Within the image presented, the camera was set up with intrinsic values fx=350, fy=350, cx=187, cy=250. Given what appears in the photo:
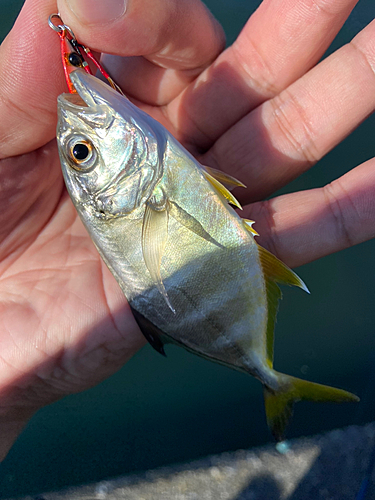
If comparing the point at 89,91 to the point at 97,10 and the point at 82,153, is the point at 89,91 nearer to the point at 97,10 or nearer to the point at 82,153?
the point at 82,153

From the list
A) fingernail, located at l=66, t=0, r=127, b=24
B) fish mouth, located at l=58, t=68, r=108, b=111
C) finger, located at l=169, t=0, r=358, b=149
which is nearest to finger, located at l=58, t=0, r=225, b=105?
fingernail, located at l=66, t=0, r=127, b=24

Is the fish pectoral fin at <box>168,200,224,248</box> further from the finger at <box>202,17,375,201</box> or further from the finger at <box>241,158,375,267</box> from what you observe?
the finger at <box>202,17,375,201</box>

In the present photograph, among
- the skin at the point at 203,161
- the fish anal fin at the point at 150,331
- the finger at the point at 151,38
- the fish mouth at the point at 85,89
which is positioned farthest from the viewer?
the skin at the point at 203,161

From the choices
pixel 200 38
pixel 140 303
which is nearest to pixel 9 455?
pixel 140 303

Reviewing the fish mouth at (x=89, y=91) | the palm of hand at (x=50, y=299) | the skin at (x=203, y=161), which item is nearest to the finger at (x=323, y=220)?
the skin at (x=203, y=161)

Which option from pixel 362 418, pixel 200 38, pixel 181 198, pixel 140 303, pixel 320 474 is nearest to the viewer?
pixel 181 198

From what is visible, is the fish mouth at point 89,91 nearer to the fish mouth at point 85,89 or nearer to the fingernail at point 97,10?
the fish mouth at point 85,89

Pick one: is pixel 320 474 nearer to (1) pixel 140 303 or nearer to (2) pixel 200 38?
(1) pixel 140 303
